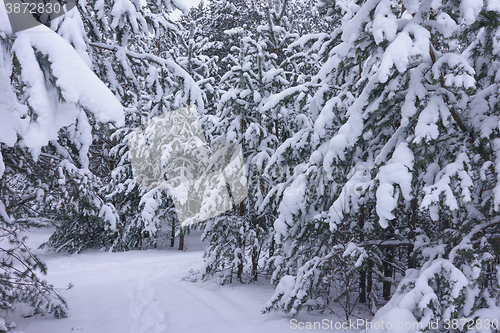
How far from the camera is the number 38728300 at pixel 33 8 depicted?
6.47 ft

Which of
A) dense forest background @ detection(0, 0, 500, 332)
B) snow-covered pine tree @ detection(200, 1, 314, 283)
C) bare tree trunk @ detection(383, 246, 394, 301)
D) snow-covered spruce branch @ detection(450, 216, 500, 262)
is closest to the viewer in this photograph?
dense forest background @ detection(0, 0, 500, 332)

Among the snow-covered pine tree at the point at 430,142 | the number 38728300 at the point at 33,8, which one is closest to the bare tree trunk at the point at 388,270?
the snow-covered pine tree at the point at 430,142

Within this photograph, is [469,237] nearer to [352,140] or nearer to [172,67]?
[352,140]

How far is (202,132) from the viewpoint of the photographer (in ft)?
36.1

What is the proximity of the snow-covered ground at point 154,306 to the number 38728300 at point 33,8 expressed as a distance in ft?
13.7

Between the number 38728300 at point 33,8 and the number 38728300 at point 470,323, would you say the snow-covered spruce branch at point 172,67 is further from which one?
the number 38728300 at point 470,323

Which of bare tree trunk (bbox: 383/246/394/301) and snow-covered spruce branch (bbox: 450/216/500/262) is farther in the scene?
bare tree trunk (bbox: 383/246/394/301)

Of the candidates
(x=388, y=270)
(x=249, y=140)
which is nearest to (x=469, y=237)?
(x=388, y=270)

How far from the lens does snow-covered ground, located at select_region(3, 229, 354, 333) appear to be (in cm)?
456

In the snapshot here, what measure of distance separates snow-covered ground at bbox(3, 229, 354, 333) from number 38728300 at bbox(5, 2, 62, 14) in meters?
4.19

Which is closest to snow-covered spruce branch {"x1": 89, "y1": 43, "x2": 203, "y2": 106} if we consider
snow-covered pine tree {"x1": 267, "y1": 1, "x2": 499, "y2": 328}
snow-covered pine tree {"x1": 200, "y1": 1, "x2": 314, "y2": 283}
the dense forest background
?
the dense forest background

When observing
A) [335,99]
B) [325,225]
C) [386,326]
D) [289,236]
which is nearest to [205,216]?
[289,236]

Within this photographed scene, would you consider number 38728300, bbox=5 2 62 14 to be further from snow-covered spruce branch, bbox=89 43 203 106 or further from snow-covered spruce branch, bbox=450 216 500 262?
snow-covered spruce branch, bbox=450 216 500 262

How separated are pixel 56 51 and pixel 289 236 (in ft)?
12.1
